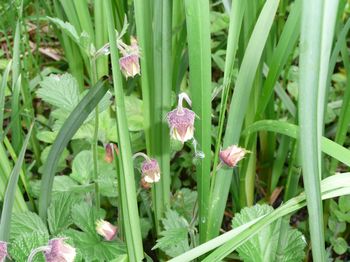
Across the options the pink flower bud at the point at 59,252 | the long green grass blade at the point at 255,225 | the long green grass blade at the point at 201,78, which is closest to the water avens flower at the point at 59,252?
the pink flower bud at the point at 59,252

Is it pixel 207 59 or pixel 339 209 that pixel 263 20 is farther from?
pixel 339 209

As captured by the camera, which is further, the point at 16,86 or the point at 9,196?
the point at 16,86

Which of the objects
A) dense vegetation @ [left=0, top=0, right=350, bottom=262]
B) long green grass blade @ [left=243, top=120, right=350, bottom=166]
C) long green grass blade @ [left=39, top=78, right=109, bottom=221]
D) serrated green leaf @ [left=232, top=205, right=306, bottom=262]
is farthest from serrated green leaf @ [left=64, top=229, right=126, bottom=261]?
long green grass blade @ [left=243, top=120, right=350, bottom=166]

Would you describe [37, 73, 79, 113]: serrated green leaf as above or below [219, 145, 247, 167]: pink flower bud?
above

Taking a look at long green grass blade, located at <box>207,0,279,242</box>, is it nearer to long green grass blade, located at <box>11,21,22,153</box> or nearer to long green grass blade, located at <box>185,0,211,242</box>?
long green grass blade, located at <box>185,0,211,242</box>

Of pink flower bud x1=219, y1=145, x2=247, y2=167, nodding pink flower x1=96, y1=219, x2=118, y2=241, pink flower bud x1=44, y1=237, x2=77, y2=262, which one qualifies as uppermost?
pink flower bud x1=219, y1=145, x2=247, y2=167

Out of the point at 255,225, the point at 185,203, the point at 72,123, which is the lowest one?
the point at 185,203

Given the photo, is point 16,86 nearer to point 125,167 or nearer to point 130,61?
point 130,61

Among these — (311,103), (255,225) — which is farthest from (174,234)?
(311,103)
